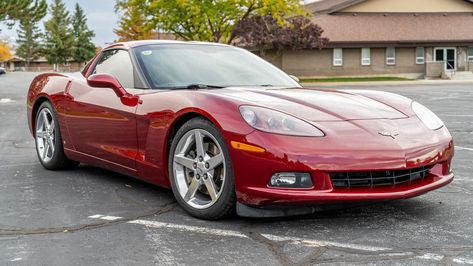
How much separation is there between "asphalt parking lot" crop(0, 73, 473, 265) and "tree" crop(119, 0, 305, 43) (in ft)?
93.4

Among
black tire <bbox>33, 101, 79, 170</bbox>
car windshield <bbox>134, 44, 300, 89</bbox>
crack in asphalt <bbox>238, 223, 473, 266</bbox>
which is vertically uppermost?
car windshield <bbox>134, 44, 300, 89</bbox>

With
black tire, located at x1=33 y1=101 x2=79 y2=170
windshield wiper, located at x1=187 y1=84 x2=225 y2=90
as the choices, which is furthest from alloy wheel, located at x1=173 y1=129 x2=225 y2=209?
black tire, located at x1=33 y1=101 x2=79 y2=170

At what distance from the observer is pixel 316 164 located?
12.2 ft

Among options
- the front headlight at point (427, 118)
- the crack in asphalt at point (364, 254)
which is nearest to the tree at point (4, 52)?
the front headlight at point (427, 118)

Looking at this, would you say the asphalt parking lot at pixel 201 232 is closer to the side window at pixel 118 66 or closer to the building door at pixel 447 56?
the side window at pixel 118 66

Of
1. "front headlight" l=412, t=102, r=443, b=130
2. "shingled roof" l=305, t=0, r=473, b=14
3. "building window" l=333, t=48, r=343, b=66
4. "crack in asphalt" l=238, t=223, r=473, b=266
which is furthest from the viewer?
"shingled roof" l=305, t=0, r=473, b=14

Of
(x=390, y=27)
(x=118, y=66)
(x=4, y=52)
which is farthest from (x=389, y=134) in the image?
(x=4, y=52)

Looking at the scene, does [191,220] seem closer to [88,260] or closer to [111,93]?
[88,260]

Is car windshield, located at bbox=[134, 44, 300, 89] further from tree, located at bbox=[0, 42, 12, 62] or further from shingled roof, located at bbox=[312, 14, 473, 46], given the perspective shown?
tree, located at bbox=[0, 42, 12, 62]

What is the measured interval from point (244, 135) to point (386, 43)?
4347cm

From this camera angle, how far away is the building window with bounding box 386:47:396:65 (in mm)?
46719

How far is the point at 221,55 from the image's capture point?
18.0 feet

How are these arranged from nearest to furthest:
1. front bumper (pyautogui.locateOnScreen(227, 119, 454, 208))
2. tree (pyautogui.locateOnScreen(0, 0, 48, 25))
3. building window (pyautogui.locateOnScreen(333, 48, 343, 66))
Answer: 1. front bumper (pyautogui.locateOnScreen(227, 119, 454, 208))
2. tree (pyautogui.locateOnScreen(0, 0, 48, 25))
3. building window (pyautogui.locateOnScreen(333, 48, 343, 66))

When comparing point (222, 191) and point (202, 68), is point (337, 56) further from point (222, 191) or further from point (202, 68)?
point (222, 191)
